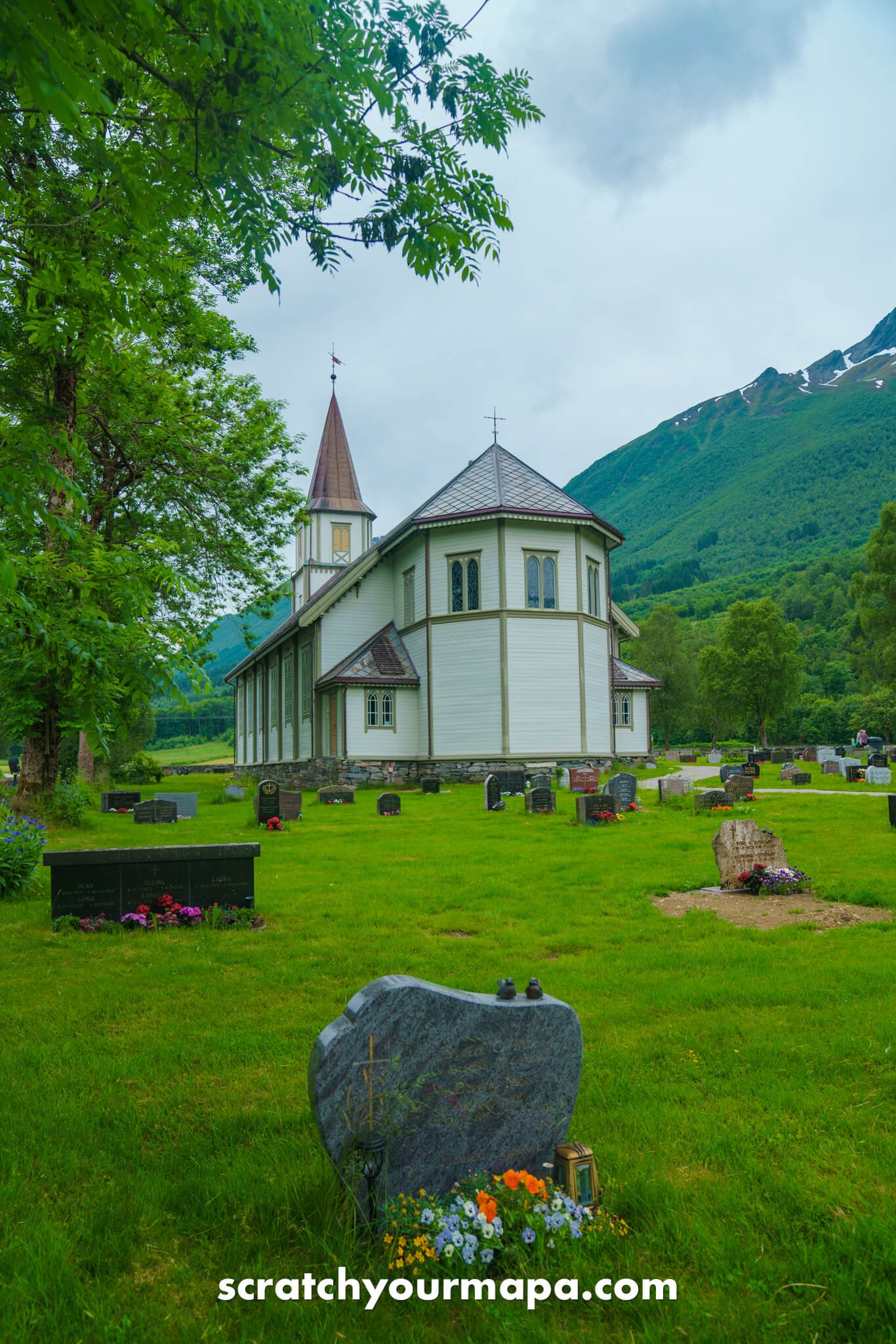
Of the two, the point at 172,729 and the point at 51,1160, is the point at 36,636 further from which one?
the point at 172,729

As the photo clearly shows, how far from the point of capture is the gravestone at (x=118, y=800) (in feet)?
90.4

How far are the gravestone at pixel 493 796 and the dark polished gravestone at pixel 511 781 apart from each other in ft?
7.48

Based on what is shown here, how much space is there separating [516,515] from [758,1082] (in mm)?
28247

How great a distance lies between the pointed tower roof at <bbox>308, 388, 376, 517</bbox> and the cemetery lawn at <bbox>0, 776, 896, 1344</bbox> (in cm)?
4779

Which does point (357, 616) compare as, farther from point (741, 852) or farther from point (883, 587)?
point (883, 587)

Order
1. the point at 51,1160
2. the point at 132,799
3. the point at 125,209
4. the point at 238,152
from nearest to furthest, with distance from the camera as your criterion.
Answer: the point at 51,1160 < the point at 238,152 < the point at 125,209 < the point at 132,799

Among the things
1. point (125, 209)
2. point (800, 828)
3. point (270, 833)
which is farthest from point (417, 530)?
point (125, 209)

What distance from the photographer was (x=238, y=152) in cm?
447

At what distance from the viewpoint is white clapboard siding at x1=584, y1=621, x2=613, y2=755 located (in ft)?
108

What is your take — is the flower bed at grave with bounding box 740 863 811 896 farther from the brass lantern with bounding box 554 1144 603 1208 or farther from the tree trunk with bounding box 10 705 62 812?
the tree trunk with bounding box 10 705 62 812

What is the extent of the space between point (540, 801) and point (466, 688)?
11094 millimetres

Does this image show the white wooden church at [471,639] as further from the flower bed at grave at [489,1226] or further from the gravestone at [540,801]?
the flower bed at grave at [489,1226]

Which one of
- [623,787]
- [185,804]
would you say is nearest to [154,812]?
[185,804]

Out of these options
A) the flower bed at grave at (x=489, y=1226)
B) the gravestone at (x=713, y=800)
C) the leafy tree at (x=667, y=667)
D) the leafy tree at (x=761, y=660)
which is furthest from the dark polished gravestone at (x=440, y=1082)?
the leafy tree at (x=667, y=667)
